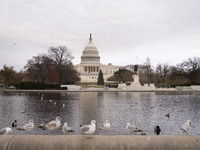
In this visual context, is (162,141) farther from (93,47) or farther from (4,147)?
(93,47)

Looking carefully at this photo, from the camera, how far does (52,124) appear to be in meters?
10.6

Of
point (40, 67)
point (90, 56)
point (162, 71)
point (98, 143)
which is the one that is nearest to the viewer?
point (98, 143)

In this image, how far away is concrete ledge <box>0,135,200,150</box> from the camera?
668 centimetres

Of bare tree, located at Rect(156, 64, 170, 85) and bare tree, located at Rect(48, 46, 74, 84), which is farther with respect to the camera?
bare tree, located at Rect(156, 64, 170, 85)

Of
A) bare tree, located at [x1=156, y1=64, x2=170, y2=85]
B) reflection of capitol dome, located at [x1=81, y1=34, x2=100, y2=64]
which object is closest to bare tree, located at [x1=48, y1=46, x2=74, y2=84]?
bare tree, located at [x1=156, y1=64, x2=170, y2=85]

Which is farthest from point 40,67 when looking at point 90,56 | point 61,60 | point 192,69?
point 90,56

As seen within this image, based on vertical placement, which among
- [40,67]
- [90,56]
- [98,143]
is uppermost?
[90,56]

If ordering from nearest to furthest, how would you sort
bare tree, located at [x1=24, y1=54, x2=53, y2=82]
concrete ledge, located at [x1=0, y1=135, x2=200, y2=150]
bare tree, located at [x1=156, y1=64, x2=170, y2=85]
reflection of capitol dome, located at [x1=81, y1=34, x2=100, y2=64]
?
concrete ledge, located at [x1=0, y1=135, x2=200, y2=150] → bare tree, located at [x1=24, y1=54, x2=53, y2=82] → bare tree, located at [x1=156, y1=64, x2=170, y2=85] → reflection of capitol dome, located at [x1=81, y1=34, x2=100, y2=64]

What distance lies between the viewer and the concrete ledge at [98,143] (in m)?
6.68

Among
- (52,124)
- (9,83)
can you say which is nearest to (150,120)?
(52,124)

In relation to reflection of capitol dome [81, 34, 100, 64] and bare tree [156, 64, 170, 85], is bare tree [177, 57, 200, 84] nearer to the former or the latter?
bare tree [156, 64, 170, 85]

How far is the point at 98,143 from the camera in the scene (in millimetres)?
6816

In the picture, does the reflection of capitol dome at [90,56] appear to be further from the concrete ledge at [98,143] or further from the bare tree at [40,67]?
the concrete ledge at [98,143]

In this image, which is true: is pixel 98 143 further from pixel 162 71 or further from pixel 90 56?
pixel 90 56
